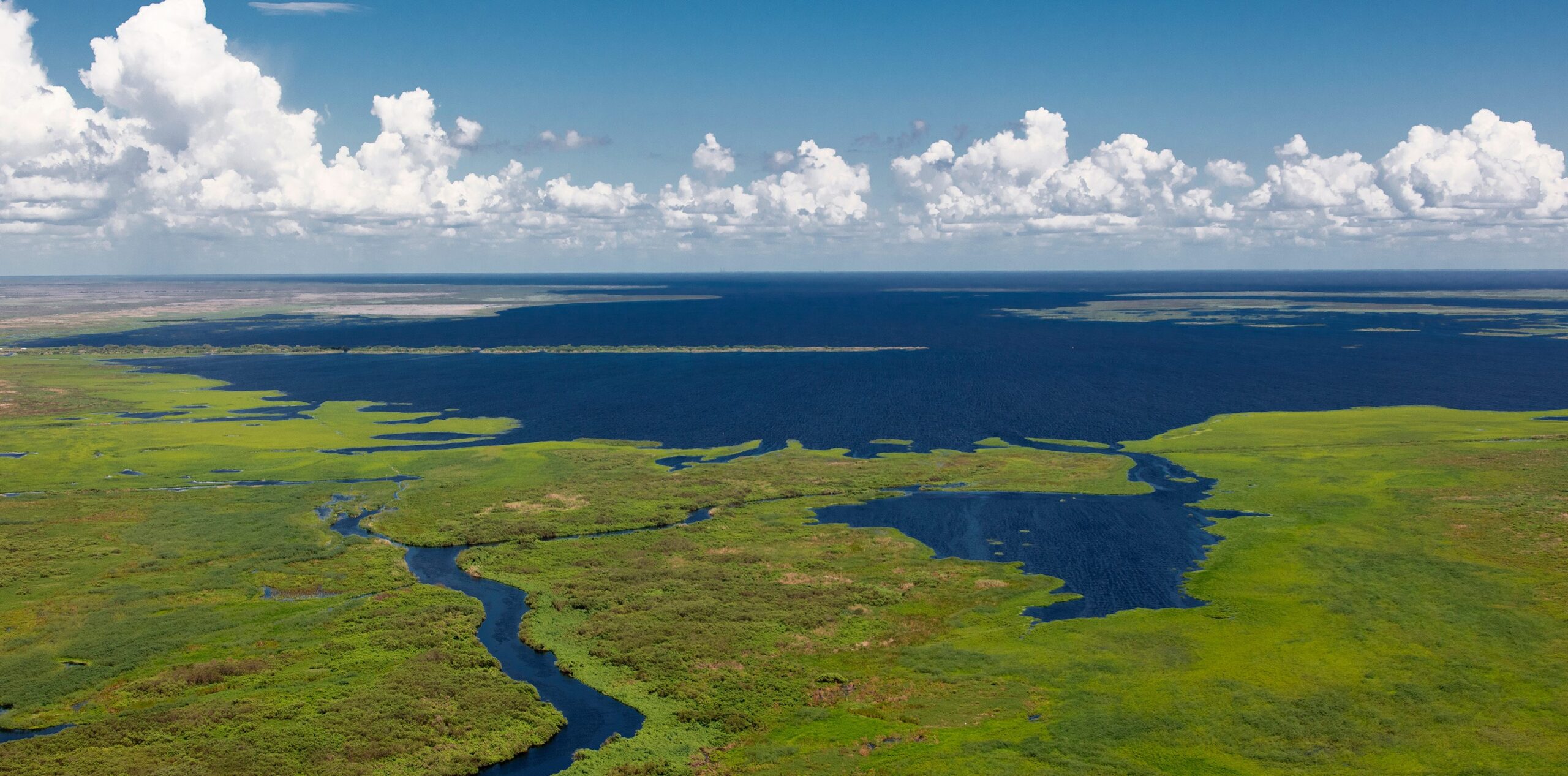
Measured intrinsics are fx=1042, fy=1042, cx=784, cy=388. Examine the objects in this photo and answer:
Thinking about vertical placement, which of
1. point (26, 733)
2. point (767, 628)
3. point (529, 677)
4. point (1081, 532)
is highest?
point (1081, 532)

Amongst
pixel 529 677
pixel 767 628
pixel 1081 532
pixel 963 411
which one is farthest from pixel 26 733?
pixel 963 411

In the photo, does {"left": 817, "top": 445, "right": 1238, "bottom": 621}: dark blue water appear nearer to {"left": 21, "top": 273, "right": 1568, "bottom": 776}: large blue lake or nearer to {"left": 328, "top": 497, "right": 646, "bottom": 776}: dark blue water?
{"left": 21, "top": 273, "right": 1568, "bottom": 776}: large blue lake

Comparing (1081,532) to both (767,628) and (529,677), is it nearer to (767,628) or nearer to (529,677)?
(767,628)

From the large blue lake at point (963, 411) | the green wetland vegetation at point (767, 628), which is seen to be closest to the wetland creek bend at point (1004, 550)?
the large blue lake at point (963, 411)

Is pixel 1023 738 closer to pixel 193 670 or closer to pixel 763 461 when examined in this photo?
pixel 193 670

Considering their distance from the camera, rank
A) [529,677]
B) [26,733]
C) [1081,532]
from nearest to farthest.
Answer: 1. [26,733]
2. [529,677]
3. [1081,532]

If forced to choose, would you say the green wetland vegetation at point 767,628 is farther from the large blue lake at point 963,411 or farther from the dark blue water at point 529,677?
the large blue lake at point 963,411
